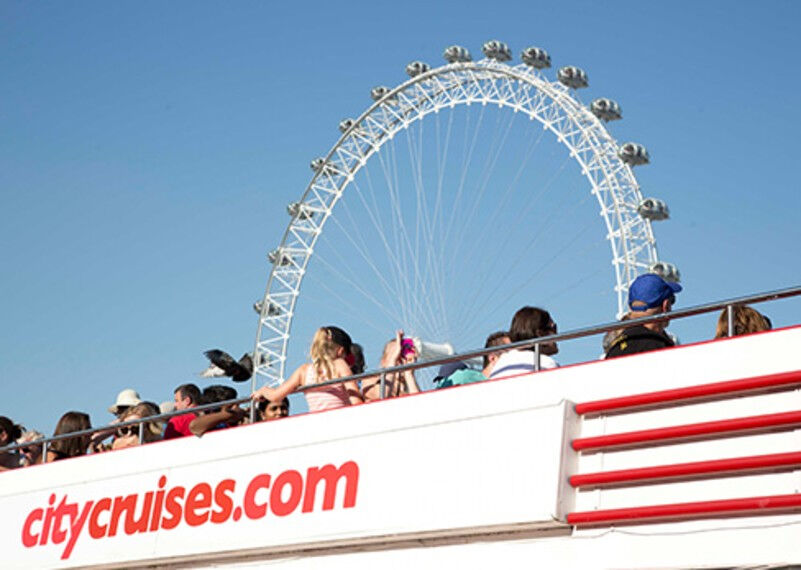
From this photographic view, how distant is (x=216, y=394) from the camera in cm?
935

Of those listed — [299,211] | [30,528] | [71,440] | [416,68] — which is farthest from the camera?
[299,211]

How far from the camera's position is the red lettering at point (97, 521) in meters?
9.16

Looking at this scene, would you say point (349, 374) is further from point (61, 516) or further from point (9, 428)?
point (9, 428)

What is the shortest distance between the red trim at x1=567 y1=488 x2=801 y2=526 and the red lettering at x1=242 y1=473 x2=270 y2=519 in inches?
93.4

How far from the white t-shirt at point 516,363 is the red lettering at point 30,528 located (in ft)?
14.5

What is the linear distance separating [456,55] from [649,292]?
25448 millimetres

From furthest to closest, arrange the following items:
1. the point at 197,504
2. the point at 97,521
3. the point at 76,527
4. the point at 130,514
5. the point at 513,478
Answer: the point at 76,527
the point at 97,521
the point at 130,514
the point at 197,504
the point at 513,478

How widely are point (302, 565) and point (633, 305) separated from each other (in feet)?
8.60

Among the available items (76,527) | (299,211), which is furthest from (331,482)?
(299,211)

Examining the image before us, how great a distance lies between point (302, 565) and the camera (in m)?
7.75

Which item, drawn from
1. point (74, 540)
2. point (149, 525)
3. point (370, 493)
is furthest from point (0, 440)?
point (370, 493)

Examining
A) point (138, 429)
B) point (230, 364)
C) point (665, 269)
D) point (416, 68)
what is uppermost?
point (416, 68)

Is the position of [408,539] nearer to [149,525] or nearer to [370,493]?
[370,493]

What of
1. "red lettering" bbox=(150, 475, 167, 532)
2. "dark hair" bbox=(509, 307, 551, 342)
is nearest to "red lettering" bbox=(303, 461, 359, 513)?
"dark hair" bbox=(509, 307, 551, 342)
